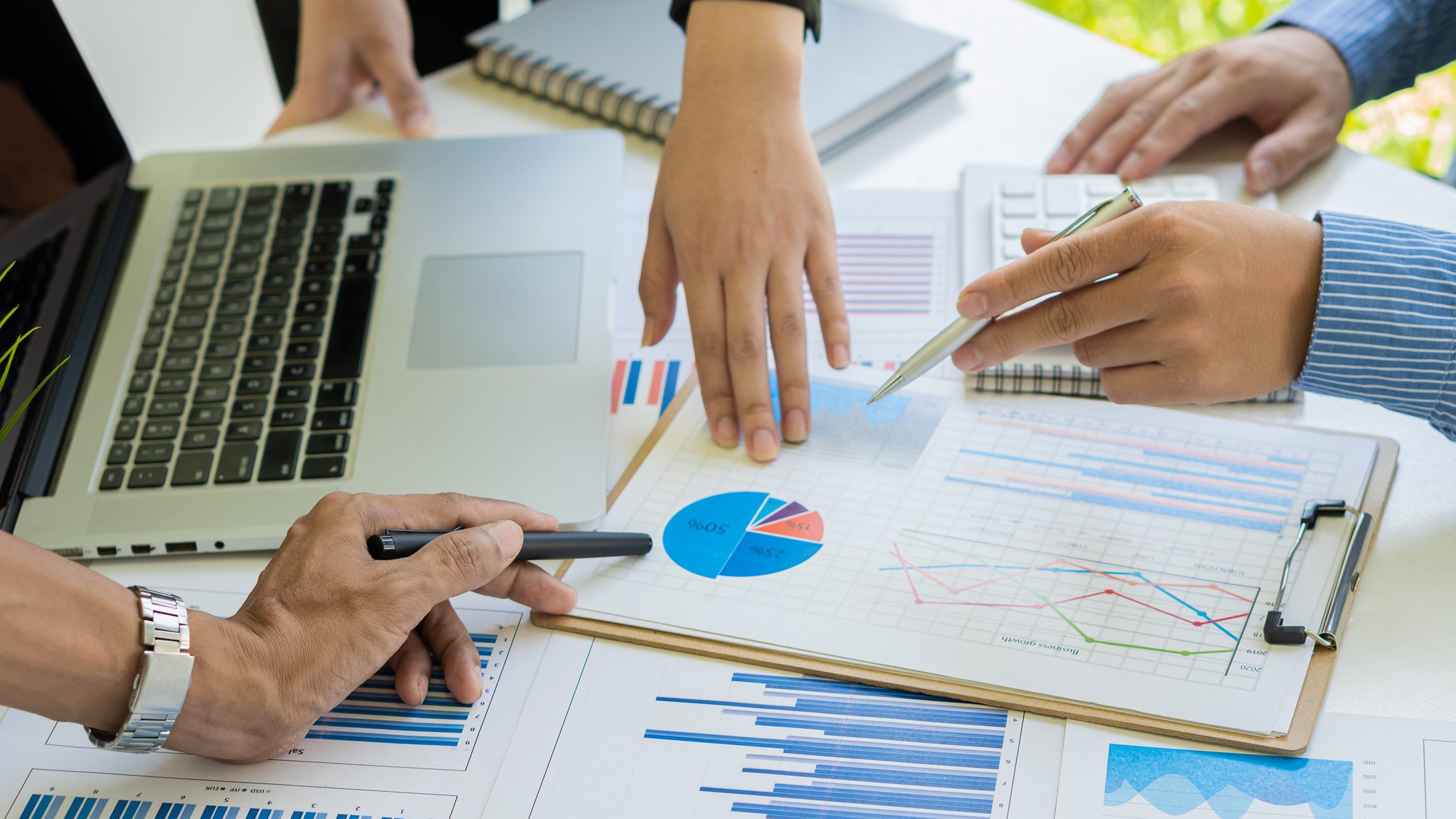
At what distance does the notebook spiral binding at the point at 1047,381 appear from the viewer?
84 centimetres

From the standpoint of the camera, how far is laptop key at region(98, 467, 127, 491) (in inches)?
31.0

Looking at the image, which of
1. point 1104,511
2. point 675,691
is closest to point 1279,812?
point 1104,511

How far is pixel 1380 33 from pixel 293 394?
41.9 inches

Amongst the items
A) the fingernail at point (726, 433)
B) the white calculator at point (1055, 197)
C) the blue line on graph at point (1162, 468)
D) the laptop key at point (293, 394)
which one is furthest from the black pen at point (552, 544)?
the white calculator at point (1055, 197)

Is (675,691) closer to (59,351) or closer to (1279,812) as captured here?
(1279,812)

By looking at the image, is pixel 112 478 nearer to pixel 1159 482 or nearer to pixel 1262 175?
pixel 1159 482

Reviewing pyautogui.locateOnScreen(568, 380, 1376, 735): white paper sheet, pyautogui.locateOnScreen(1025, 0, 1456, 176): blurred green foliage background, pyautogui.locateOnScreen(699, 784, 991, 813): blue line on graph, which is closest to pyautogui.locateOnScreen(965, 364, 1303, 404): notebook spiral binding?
pyautogui.locateOnScreen(568, 380, 1376, 735): white paper sheet

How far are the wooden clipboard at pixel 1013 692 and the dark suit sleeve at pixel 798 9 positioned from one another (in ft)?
1.84

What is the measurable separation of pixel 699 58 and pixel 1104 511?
53 cm

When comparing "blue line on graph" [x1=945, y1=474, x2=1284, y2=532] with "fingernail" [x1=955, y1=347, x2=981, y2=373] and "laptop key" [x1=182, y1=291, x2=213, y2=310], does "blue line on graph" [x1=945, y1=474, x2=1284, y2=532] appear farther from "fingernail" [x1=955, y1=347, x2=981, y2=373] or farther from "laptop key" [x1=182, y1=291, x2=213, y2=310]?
"laptop key" [x1=182, y1=291, x2=213, y2=310]

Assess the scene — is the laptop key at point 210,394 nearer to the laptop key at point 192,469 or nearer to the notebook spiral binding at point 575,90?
the laptop key at point 192,469

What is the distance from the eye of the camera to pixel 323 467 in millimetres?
792

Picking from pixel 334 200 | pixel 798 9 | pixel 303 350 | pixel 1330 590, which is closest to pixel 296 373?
pixel 303 350

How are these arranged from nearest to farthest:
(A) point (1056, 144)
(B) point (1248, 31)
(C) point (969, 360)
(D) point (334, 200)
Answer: (C) point (969, 360), (D) point (334, 200), (A) point (1056, 144), (B) point (1248, 31)
